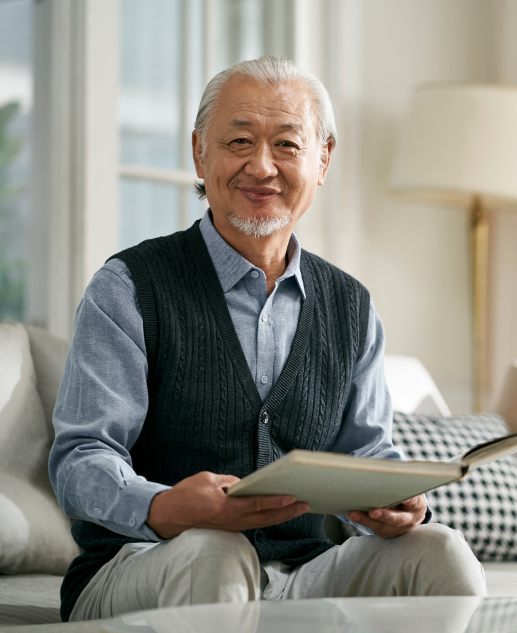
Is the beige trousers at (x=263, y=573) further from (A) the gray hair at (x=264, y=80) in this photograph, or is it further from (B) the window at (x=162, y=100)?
(B) the window at (x=162, y=100)

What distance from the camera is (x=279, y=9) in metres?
2.82

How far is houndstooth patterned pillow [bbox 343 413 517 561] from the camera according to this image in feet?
5.74

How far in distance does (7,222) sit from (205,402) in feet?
11.5

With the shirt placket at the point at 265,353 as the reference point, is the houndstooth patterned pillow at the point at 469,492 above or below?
below

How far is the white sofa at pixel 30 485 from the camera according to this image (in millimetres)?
1410

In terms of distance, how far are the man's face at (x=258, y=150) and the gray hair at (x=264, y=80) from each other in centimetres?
1

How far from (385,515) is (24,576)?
0.74 m

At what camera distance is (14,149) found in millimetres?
4480

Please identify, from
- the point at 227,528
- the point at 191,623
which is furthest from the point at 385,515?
the point at 191,623

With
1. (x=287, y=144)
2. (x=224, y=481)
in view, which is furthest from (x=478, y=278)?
(x=224, y=481)

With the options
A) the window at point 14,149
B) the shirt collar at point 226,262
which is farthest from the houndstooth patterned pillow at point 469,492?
the window at point 14,149

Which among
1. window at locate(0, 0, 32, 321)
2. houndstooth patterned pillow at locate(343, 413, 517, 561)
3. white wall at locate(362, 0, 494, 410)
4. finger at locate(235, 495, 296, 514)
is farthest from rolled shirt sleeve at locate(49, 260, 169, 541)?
window at locate(0, 0, 32, 321)

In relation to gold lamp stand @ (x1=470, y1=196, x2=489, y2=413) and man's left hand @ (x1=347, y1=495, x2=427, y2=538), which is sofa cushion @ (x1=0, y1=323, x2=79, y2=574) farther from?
gold lamp stand @ (x1=470, y1=196, x2=489, y2=413)

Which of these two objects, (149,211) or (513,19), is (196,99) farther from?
(513,19)
